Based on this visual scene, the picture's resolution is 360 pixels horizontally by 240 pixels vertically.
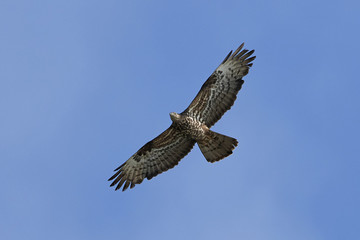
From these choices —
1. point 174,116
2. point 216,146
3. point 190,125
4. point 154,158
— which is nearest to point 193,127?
point 190,125

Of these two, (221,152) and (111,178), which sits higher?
(111,178)

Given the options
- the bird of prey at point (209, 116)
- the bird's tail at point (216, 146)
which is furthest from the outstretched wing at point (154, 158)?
the bird's tail at point (216, 146)

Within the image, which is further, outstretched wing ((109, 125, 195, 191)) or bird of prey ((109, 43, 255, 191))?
outstretched wing ((109, 125, 195, 191))

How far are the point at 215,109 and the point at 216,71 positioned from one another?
3.50ft

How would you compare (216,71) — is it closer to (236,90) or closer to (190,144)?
(236,90)

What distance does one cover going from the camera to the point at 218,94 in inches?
635

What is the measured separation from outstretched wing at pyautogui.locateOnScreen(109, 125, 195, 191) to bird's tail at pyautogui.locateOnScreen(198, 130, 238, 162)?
1.61 ft

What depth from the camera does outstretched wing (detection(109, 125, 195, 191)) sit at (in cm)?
1650

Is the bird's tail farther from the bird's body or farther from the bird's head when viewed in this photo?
the bird's head

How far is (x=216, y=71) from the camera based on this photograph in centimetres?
1625

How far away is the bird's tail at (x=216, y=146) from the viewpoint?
15930 mm

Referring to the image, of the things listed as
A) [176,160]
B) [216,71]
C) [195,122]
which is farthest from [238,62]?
[176,160]

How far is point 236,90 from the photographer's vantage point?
52.8ft

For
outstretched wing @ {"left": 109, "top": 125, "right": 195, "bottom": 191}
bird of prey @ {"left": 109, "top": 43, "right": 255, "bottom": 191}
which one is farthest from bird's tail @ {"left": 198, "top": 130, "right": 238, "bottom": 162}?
outstretched wing @ {"left": 109, "top": 125, "right": 195, "bottom": 191}
